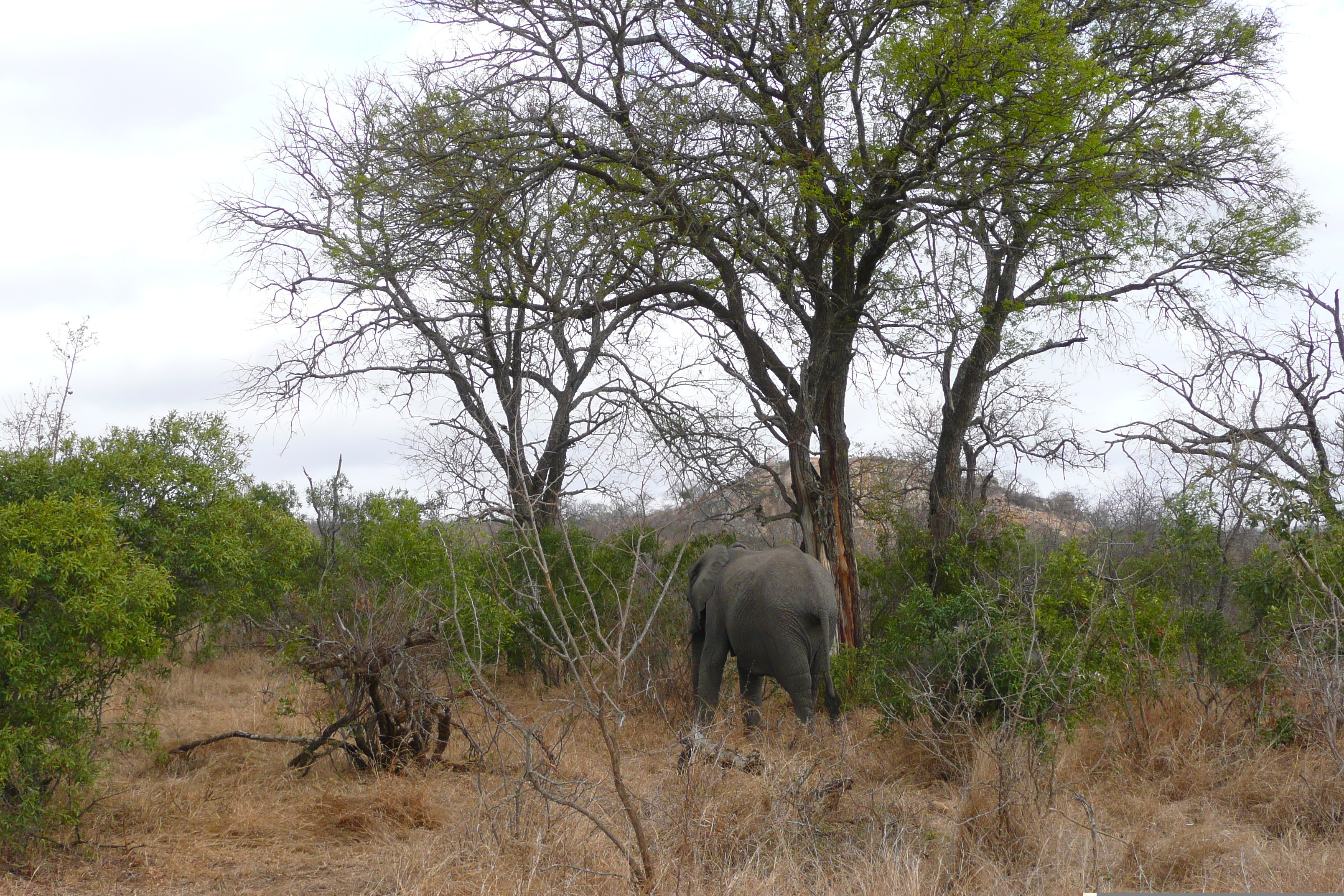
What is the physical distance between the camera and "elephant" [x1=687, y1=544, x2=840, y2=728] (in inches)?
375

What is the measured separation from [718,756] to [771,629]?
424 centimetres

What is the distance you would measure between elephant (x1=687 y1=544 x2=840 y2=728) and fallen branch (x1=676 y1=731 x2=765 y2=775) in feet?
6.85

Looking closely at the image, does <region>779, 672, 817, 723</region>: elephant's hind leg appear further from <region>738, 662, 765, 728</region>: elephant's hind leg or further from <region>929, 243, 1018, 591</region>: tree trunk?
<region>929, 243, 1018, 591</region>: tree trunk

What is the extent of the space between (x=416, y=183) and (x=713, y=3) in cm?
410

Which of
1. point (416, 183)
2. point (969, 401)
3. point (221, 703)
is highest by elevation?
point (416, 183)

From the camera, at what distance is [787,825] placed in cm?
578

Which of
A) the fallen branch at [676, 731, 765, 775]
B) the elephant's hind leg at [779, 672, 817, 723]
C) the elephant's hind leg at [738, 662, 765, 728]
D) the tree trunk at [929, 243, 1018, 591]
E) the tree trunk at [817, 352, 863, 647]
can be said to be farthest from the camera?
the tree trunk at [929, 243, 1018, 591]

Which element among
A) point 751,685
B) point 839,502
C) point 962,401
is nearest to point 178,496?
point 751,685

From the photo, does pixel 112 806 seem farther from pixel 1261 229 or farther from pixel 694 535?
pixel 1261 229

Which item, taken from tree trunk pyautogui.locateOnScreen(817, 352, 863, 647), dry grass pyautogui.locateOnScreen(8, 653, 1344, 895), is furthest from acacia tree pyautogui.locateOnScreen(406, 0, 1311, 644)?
dry grass pyautogui.locateOnScreen(8, 653, 1344, 895)

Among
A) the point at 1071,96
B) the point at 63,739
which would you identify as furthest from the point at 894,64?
the point at 63,739

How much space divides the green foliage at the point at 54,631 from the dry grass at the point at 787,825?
505 millimetres

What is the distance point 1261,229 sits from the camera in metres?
14.2

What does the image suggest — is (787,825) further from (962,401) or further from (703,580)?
(962,401)
